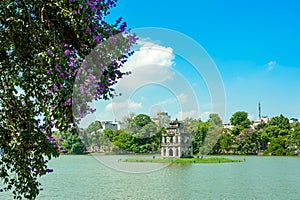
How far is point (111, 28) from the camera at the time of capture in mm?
4188

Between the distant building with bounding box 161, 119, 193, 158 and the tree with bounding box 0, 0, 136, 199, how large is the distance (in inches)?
1388

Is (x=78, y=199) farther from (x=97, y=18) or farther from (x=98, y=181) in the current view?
(x=97, y=18)

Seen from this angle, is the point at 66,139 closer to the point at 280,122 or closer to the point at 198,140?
the point at 198,140

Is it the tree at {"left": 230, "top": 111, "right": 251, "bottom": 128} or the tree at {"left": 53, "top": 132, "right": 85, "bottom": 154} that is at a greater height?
the tree at {"left": 230, "top": 111, "right": 251, "bottom": 128}

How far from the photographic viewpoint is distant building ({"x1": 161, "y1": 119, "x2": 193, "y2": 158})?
39.8m

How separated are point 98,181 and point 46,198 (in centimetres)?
620

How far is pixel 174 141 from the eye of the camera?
131 feet

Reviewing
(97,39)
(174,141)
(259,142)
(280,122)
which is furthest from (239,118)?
(97,39)

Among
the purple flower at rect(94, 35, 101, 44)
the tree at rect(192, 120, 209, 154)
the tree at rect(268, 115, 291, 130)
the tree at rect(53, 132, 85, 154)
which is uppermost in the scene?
the tree at rect(268, 115, 291, 130)

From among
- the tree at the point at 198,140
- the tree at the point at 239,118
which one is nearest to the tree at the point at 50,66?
the tree at the point at 198,140

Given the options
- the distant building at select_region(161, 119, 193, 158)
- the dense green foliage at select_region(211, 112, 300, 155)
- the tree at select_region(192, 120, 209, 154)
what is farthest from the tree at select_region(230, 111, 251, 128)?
the distant building at select_region(161, 119, 193, 158)

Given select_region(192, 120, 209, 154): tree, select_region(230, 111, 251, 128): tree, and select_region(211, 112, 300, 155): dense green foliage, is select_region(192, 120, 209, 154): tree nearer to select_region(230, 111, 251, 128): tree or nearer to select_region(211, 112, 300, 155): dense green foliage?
select_region(211, 112, 300, 155): dense green foliage

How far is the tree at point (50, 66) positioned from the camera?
3.85 metres

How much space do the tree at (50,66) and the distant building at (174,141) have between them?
1388 inches
